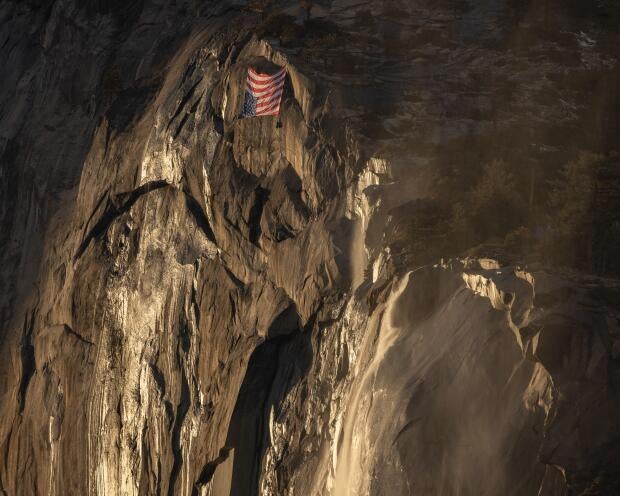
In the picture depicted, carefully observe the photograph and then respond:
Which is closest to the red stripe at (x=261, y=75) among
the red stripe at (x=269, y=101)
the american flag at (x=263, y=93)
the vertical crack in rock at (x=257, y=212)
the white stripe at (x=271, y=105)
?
the american flag at (x=263, y=93)

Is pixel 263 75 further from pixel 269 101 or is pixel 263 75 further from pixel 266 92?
pixel 269 101

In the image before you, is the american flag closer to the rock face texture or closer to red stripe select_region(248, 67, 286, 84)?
red stripe select_region(248, 67, 286, 84)

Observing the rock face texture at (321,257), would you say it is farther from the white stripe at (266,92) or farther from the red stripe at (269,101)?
the white stripe at (266,92)

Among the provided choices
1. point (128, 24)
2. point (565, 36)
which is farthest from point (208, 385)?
point (128, 24)

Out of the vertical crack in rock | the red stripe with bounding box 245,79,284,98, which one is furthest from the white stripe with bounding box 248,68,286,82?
the vertical crack in rock

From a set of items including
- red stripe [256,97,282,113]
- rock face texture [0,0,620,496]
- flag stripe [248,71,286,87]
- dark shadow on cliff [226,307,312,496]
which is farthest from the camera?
flag stripe [248,71,286,87]

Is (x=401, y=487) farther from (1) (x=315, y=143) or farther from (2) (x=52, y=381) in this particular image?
(2) (x=52, y=381)

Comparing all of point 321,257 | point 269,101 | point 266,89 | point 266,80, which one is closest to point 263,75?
point 266,80
